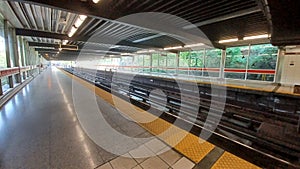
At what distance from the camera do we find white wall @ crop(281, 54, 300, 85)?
6965 mm

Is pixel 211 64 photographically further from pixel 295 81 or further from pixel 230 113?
A: pixel 230 113

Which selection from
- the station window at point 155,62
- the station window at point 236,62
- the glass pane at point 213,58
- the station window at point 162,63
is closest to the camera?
the station window at point 236,62

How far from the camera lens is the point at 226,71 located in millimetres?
10195

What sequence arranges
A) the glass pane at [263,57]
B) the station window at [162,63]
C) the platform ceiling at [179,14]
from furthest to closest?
the station window at [162,63] → the glass pane at [263,57] → the platform ceiling at [179,14]

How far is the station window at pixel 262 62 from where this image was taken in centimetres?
802

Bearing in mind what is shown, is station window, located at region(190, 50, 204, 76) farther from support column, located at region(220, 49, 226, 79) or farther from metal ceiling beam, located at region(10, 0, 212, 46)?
metal ceiling beam, located at region(10, 0, 212, 46)

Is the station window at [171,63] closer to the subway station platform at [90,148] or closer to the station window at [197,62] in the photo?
the station window at [197,62]

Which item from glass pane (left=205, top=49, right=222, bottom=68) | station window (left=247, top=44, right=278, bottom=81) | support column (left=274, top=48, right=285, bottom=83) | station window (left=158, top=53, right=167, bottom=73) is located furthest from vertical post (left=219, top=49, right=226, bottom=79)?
station window (left=158, top=53, right=167, bottom=73)

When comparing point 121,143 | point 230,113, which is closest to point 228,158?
point 121,143

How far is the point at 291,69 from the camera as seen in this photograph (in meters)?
7.20

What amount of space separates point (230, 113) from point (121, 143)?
137 inches

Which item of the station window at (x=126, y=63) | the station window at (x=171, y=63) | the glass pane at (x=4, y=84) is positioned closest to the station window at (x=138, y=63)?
the station window at (x=126, y=63)

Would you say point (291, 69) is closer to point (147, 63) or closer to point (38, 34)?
point (38, 34)

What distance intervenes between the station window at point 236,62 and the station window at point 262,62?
34 cm
